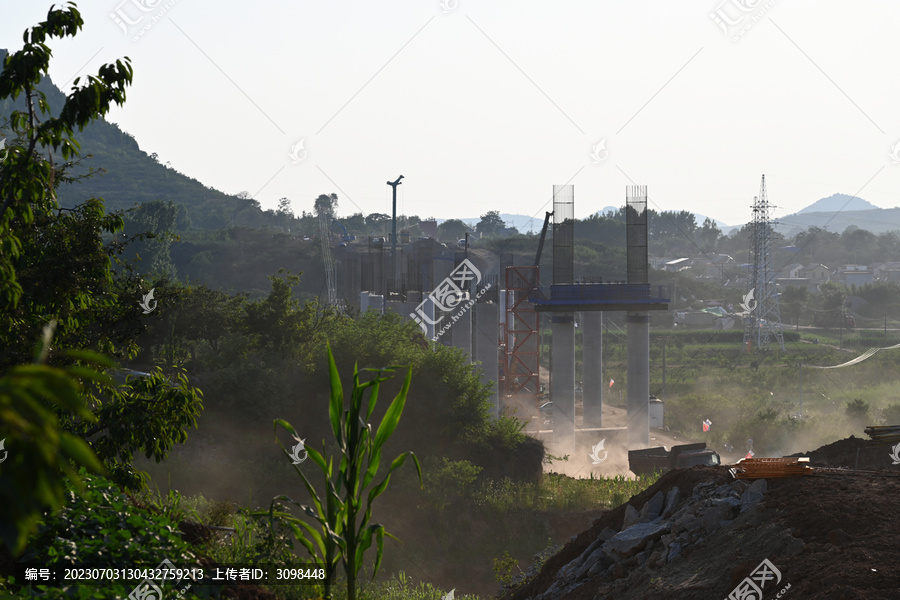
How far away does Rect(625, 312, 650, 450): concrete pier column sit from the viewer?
3531 centimetres

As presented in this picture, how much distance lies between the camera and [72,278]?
7.73 metres

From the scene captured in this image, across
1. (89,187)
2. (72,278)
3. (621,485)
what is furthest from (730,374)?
(89,187)

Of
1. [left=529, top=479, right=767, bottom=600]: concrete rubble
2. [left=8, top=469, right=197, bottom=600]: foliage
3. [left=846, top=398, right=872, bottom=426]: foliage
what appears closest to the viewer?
[left=8, top=469, right=197, bottom=600]: foliage

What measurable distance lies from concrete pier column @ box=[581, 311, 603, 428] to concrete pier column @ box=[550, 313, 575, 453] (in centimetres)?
244

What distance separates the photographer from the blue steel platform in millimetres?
34656

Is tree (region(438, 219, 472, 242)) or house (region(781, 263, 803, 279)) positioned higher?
tree (region(438, 219, 472, 242))

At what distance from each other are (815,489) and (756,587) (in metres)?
2.43

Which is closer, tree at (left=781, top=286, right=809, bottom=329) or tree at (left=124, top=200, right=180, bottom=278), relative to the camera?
tree at (left=124, top=200, right=180, bottom=278)

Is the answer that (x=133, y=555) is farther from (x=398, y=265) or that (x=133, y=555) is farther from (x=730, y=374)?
(x=730, y=374)

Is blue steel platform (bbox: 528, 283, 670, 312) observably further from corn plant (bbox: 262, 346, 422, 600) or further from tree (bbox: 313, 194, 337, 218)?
tree (bbox: 313, 194, 337, 218)

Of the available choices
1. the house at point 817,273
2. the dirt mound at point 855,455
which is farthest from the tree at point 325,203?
the dirt mound at point 855,455

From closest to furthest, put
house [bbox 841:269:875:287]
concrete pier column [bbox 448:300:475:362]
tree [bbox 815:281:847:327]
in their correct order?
1. concrete pier column [bbox 448:300:475:362]
2. tree [bbox 815:281:847:327]
3. house [bbox 841:269:875:287]

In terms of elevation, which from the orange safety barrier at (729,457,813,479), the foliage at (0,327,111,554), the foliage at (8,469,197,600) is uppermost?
the foliage at (0,327,111,554)

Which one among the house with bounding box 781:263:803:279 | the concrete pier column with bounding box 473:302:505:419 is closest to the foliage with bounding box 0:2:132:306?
the concrete pier column with bounding box 473:302:505:419
